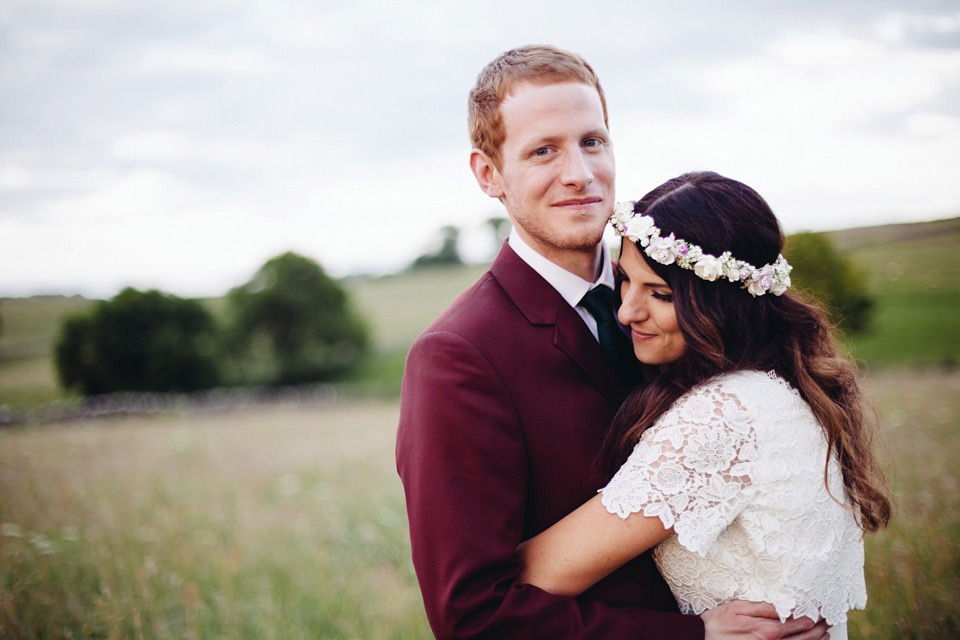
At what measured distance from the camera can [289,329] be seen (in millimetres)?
40781

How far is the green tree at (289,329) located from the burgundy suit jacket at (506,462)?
3945cm

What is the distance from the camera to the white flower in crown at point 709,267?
92.7 inches

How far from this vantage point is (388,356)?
42969mm

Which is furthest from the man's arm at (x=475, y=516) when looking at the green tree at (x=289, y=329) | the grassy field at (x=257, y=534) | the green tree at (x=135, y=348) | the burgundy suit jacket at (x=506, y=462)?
the green tree at (x=289, y=329)

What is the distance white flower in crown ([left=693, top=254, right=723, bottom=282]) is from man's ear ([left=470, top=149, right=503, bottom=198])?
1040 millimetres

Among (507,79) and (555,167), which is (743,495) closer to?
(555,167)

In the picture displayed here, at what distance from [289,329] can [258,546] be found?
121 feet

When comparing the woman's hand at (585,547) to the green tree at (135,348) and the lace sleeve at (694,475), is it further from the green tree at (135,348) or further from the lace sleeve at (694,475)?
the green tree at (135,348)

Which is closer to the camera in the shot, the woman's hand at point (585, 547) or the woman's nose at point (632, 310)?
the woman's hand at point (585, 547)

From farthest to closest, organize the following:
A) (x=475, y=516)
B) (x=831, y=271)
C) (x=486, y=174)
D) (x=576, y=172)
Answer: (x=831, y=271)
(x=486, y=174)
(x=576, y=172)
(x=475, y=516)

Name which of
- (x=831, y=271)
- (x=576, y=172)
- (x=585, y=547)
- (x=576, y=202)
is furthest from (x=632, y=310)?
(x=831, y=271)

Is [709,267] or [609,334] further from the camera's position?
[609,334]

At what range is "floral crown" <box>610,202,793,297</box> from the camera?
2.38 meters

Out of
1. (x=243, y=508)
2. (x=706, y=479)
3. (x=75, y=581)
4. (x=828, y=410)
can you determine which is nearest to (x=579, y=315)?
(x=706, y=479)
